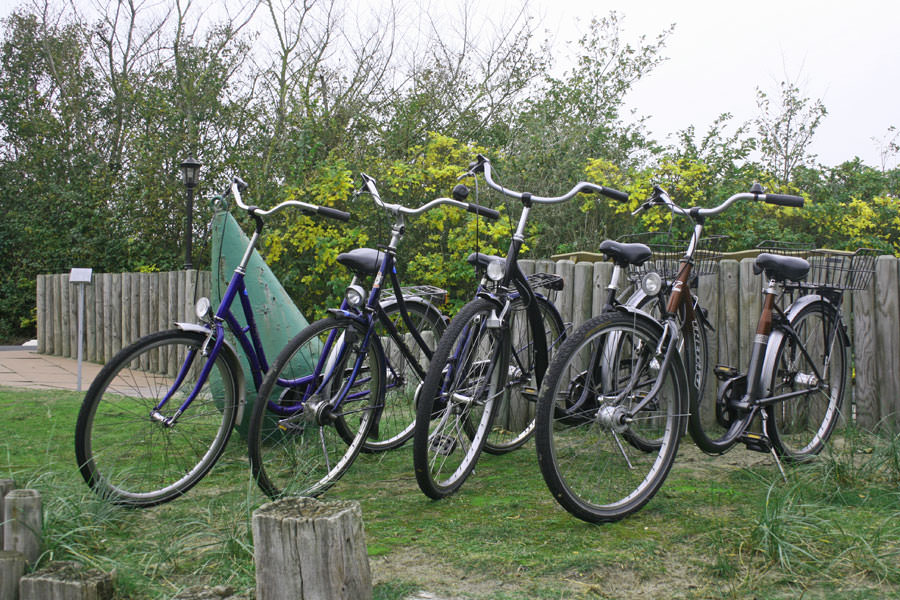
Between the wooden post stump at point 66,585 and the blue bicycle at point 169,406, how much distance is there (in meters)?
0.83

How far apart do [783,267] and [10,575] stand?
3007mm

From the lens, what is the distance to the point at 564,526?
2.59 meters

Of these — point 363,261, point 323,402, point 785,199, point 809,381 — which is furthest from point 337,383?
point 809,381

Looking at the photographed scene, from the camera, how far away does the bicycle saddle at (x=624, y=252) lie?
3.05m

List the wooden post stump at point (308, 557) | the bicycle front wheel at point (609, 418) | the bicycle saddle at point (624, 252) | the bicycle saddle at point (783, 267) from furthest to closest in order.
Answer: the bicycle saddle at point (783, 267), the bicycle saddle at point (624, 252), the bicycle front wheel at point (609, 418), the wooden post stump at point (308, 557)

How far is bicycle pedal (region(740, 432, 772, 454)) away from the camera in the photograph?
3.21 metres

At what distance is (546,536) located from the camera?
2.48m

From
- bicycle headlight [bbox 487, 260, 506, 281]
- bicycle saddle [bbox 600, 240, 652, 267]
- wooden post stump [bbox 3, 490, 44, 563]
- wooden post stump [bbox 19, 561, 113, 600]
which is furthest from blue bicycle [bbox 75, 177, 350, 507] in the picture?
bicycle saddle [bbox 600, 240, 652, 267]

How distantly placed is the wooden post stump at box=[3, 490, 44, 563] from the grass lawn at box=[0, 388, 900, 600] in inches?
2.9

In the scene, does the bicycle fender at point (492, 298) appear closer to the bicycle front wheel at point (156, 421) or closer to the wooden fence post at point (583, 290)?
the bicycle front wheel at point (156, 421)

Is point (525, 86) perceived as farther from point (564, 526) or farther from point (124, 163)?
point (564, 526)

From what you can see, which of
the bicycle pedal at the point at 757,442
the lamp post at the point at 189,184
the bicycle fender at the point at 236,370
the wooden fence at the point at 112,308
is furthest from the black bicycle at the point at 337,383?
the lamp post at the point at 189,184

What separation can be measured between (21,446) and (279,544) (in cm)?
275

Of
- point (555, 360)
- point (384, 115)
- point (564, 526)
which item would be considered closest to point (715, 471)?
point (564, 526)
